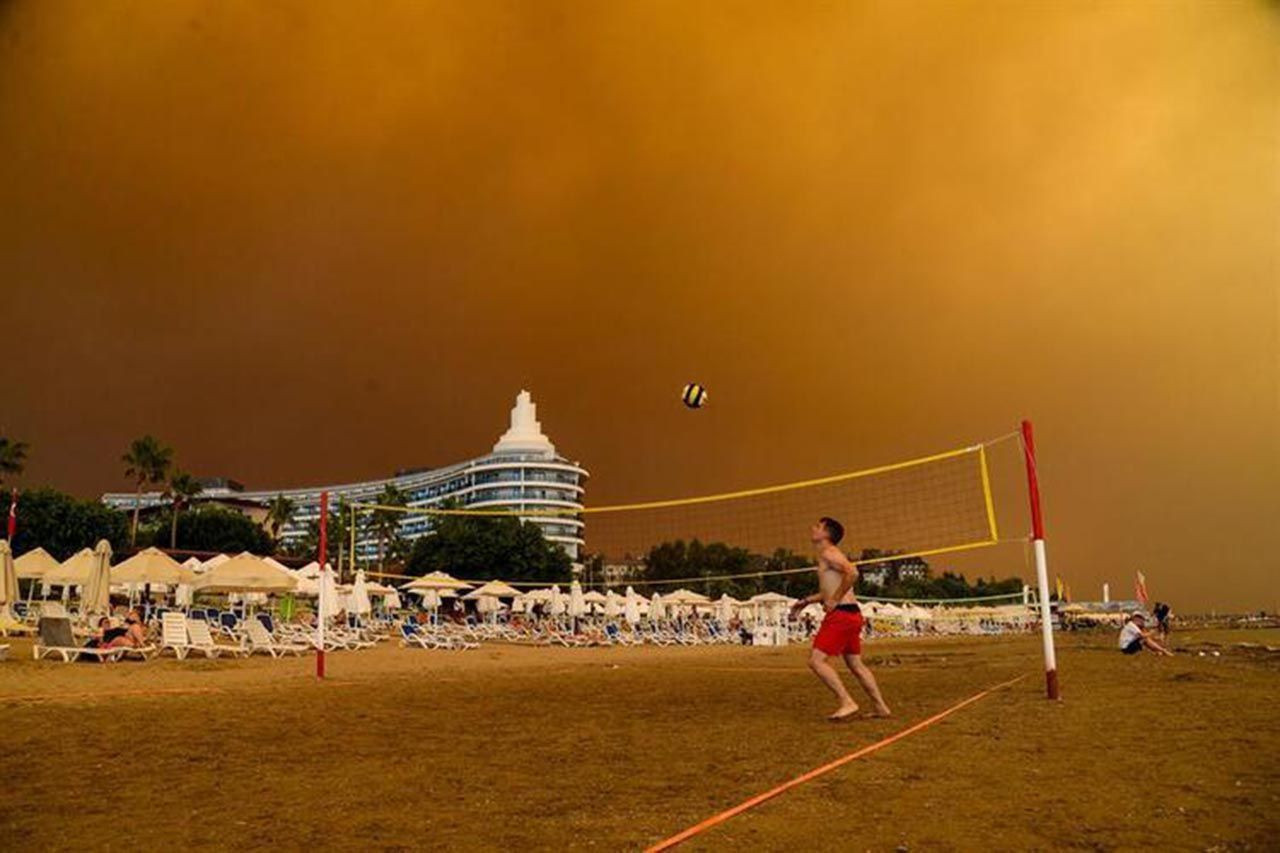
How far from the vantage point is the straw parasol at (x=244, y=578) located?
2258 centimetres

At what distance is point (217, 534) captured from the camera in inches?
A: 2879

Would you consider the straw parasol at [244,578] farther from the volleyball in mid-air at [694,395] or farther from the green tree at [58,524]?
the green tree at [58,524]

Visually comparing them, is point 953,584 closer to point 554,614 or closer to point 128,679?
point 554,614

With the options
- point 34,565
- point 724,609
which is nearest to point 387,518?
point 724,609

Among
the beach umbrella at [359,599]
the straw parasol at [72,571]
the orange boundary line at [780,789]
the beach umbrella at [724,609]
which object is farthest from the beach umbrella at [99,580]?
the beach umbrella at [724,609]

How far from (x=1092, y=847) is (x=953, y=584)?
127 metres

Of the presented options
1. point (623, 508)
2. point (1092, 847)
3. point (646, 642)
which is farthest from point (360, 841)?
point (646, 642)

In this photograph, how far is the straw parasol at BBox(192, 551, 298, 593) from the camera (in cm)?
2258

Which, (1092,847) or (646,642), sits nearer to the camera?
(1092,847)

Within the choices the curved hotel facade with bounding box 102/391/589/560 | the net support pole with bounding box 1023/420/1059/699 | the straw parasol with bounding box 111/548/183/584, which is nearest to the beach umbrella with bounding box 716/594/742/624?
the straw parasol with bounding box 111/548/183/584

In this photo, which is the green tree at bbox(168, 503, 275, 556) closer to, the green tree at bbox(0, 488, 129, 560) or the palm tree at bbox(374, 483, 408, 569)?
the palm tree at bbox(374, 483, 408, 569)

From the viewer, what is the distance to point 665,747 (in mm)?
6383

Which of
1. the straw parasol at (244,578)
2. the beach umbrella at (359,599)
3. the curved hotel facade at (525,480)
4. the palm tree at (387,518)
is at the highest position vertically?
the curved hotel facade at (525,480)

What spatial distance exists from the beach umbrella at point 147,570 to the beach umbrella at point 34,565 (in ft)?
15.2
